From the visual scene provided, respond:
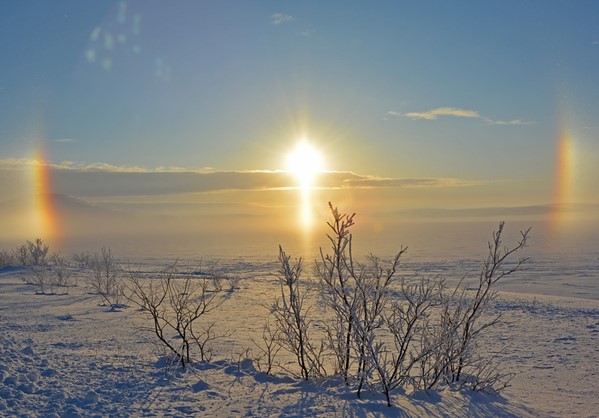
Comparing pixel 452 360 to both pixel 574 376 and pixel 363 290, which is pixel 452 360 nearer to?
pixel 363 290

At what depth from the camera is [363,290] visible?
17.7 feet

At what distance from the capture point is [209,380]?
6008 millimetres

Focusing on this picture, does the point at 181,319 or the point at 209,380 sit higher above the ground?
the point at 181,319

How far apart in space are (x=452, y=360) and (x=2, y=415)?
4584mm

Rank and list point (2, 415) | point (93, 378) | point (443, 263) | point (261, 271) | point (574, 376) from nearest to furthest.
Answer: point (2, 415) → point (93, 378) → point (574, 376) → point (261, 271) → point (443, 263)

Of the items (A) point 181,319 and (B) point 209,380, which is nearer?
(B) point 209,380

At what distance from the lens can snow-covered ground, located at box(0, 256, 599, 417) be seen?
16.6 feet

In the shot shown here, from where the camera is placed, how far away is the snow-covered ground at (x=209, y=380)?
16.6ft

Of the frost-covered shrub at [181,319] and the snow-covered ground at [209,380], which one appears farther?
the frost-covered shrub at [181,319]

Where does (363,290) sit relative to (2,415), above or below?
above

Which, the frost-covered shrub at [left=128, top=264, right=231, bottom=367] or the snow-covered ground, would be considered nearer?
the snow-covered ground

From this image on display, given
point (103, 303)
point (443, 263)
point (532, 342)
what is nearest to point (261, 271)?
point (443, 263)

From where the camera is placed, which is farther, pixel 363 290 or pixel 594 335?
pixel 594 335

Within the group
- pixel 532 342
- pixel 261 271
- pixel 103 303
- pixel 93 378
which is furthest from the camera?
pixel 261 271
